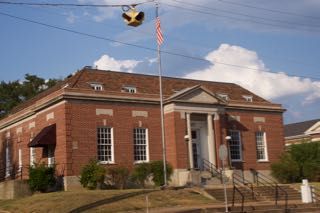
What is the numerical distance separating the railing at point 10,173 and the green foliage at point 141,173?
448 inches

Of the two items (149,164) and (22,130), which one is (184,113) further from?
(22,130)

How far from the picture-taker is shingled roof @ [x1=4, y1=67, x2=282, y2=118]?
36.1 m

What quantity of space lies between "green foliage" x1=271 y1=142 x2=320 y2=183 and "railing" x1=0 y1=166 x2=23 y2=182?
20.6 metres

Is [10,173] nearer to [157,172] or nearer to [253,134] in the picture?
[157,172]

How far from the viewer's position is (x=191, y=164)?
35375 millimetres

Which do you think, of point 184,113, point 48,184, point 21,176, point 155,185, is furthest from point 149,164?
point 21,176

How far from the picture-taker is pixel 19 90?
7288 centimetres

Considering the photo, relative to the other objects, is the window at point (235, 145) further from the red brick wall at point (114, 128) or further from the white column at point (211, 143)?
the red brick wall at point (114, 128)

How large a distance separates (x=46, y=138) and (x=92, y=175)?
4.76m

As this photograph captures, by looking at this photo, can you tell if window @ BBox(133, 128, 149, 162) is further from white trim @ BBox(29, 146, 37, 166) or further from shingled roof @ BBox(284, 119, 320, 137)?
shingled roof @ BBox(284, 119, 320, 137)

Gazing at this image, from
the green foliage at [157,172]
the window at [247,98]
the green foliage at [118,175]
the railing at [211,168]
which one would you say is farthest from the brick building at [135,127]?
the window at [247,98]

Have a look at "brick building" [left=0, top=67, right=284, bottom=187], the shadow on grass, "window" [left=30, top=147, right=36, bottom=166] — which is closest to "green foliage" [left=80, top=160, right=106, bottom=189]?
"brick building" [left=0, top=67, right=284, bottom=187]

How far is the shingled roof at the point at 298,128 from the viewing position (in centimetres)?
7234

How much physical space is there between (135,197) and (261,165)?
17.2 meters
